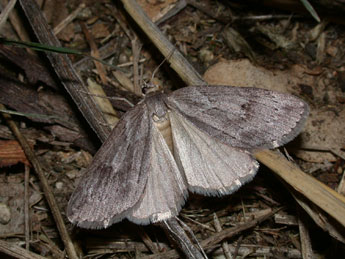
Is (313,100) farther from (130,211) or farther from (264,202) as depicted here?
(130,211)

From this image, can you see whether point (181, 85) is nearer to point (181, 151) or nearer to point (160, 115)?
point (160, 115)

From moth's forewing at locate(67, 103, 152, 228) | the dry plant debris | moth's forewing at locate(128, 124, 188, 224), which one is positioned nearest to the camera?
moth's forewing at locate(67, 103, 152, 228)

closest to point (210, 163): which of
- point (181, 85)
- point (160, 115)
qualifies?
point (160, 115)

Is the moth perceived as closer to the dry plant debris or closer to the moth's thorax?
the moth's thorax

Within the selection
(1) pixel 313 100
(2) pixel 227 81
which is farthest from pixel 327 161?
(2) pixel 227 81

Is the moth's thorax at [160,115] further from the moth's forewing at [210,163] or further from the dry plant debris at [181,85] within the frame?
the dry plant debris at [181,85]

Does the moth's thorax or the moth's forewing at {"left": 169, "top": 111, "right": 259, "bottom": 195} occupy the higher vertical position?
the moth's thorax

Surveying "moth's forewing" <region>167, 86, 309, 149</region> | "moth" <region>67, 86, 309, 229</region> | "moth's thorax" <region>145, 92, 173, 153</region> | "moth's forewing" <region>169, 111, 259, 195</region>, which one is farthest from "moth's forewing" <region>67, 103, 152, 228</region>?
"moth's forewing" <region>167, 86, 309, 149</region>
